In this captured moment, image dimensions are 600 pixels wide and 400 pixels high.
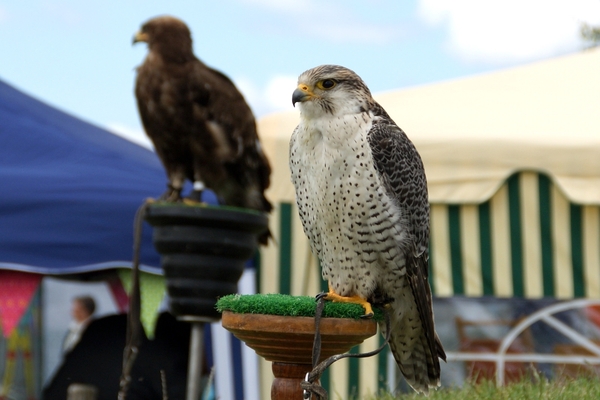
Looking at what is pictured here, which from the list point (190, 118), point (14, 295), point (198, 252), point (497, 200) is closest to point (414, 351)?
point (198, 252)

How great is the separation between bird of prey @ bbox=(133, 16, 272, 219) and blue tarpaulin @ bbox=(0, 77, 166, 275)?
1.34 metres

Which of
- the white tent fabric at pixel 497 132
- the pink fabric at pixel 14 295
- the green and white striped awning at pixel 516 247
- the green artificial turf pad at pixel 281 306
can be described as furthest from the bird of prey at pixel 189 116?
the green artificial turf pad at pixel 281 306

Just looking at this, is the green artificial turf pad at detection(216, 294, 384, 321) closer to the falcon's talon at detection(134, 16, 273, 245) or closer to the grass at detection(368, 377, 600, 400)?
the grass at detection(368, 377, 600, 400)

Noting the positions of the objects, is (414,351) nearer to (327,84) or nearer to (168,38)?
(327,84)

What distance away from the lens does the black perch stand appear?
164 inches

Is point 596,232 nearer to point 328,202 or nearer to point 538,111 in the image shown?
point 538,111

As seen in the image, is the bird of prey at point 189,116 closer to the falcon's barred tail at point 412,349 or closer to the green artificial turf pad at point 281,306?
the falcon's barred tail at point 412,349

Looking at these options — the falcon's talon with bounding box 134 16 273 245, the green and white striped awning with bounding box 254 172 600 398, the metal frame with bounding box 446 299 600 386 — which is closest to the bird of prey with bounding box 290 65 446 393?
the falcon's talon with bounding box 134 16 273 245

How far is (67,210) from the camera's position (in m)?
6.01

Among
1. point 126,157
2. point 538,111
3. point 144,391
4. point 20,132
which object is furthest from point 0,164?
point 538,111

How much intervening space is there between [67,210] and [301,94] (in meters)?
3.61

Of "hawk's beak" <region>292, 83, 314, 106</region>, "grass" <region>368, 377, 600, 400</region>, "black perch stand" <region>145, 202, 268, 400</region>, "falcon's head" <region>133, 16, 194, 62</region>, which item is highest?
"falcon's head" <region>133, 16, 194, 62</region>

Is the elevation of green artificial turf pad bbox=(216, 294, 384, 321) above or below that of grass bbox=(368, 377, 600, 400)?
above

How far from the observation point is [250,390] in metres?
6.28
